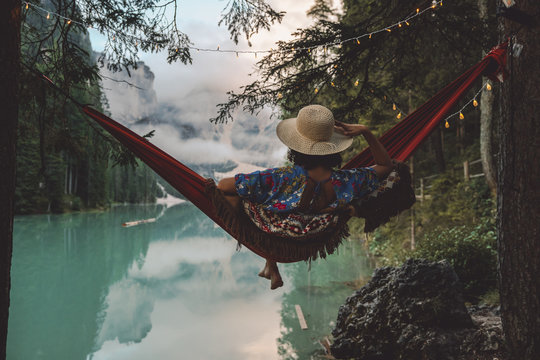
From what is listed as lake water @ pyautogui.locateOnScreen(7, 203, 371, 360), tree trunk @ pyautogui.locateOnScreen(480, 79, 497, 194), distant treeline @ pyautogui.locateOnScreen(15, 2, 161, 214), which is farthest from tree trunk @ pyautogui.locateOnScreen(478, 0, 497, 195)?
distant treeline @ pyautogui.locateOnScreen(15, 2, 161, 214)

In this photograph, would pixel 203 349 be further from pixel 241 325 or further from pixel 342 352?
pixel 342 352

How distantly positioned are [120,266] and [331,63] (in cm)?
825

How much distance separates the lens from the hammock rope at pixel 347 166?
151 centimetres

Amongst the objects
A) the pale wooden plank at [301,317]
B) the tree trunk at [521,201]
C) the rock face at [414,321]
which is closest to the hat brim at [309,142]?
the tree trunk at [521,201]

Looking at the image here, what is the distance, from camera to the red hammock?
5.13 ft

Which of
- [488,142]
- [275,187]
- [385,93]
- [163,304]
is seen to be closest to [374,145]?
[275,187]

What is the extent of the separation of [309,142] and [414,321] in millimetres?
2215

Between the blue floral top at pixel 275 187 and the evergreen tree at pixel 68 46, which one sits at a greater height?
the evergreen tree at pixel 68 46

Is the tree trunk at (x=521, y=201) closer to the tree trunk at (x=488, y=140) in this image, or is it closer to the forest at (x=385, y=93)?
the forest at (x=385, y=93)

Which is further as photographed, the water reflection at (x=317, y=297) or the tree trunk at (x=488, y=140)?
the tree trunk at (x=488, y=140)

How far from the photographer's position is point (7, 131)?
1.31 metres

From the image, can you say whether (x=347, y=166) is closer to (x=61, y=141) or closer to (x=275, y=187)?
(x=275, y=187)

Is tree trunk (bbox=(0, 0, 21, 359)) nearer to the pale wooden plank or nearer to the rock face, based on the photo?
the rock face

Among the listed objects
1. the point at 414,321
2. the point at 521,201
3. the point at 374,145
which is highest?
the point at 374,145
